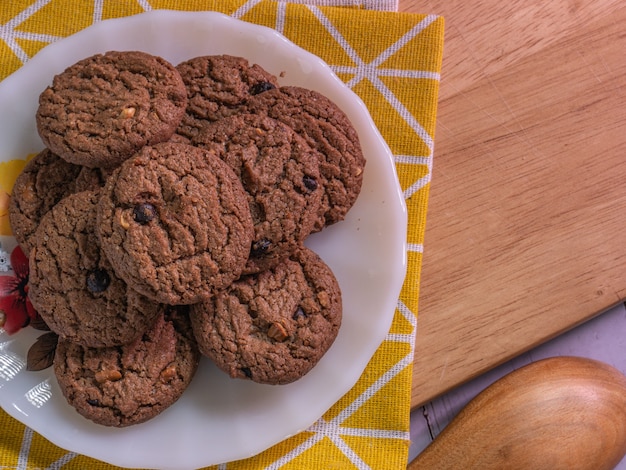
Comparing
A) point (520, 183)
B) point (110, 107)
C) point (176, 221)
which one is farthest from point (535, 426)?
point (110, 107)

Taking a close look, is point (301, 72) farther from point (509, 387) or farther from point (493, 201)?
point (509, 387)

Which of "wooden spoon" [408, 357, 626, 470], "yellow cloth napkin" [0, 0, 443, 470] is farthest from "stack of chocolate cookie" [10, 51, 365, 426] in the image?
"wooden spoon" [408, 357, 626, 470]

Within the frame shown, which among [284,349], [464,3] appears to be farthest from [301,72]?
[284,349]

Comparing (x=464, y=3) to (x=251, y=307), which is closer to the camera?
(x=251, y=307)

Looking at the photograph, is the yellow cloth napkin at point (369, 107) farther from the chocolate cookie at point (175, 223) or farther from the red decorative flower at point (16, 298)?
the chocolate cookie at point (175, 223)

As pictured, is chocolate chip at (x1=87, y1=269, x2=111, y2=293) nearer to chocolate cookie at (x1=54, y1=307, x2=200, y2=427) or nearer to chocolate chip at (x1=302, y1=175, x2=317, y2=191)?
chocolate cookie at (x1=54, y1=307, x2=200, y2=427)

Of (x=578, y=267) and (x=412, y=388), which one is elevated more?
(x=578, y=267)

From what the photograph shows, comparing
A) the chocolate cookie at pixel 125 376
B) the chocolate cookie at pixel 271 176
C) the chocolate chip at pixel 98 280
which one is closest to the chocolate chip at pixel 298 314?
the chocolate cookie at pixel 271 176

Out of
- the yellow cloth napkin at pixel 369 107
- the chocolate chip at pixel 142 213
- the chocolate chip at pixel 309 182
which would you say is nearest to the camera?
the chocolate chip at pixel 142 213
